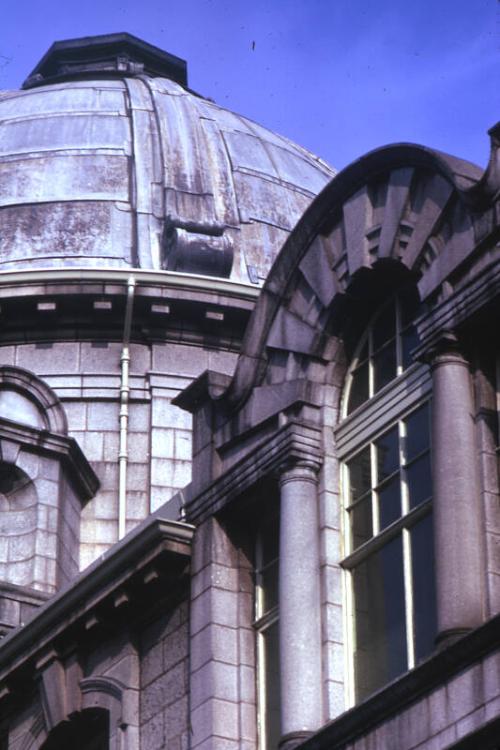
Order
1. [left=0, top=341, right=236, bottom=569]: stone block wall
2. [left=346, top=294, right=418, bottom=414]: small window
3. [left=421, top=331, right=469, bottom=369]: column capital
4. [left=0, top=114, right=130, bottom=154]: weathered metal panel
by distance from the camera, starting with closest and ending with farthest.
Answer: [left=421, top=331, right=469, bottom=369]: column capital < [left=346, top=294, right=418, bottom=414]: small window < [left=0, top=341, right=236, bottom=569]: stone block wall < [left=0, top=114, right=130, bottom=154]: weathered metal panel

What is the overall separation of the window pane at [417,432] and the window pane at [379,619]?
915mm

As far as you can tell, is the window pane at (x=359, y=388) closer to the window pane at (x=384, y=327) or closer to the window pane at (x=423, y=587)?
the window pane at (x=384, y=327)

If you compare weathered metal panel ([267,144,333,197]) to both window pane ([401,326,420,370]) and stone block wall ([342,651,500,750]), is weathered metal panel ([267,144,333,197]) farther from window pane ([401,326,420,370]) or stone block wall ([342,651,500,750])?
stone block wall ([342,651,500,750])

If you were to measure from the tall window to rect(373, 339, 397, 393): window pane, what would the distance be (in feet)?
6.10

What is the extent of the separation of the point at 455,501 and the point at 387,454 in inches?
90.1

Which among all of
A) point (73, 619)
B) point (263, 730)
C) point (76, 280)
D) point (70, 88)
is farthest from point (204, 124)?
point (263, 730)

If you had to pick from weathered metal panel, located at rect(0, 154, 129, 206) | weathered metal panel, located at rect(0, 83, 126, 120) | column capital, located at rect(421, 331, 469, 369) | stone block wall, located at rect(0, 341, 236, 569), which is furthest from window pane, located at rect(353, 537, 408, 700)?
weathered metal panel, located at rect(0, 83, 126, 120)

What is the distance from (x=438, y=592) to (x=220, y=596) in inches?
157

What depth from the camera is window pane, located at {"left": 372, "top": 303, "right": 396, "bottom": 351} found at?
25078 mm

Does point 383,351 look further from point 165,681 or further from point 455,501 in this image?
point 165,681

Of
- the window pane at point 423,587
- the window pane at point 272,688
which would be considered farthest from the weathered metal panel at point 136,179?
the window pane at point 423,587

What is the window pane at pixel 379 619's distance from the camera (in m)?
23.0

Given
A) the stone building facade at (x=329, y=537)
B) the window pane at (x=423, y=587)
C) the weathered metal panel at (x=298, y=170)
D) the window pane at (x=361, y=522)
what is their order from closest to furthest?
1. the stone building facade at (x=329, y=537)
2. the window pane at (x=423, y=587)
3. the window pane at (x=361, y=522)
4. the weathered metal panel at (x=298, y=170)

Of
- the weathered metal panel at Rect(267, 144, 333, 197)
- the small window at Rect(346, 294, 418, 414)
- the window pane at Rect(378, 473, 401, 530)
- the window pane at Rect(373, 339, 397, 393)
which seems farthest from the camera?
the weathered metal panel at Rect(267, 144, 333, 197)
